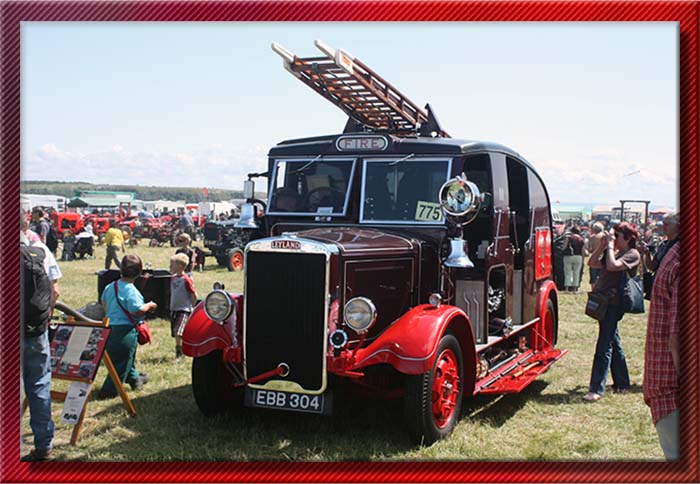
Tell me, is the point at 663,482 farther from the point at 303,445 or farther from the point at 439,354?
the point at 303,445

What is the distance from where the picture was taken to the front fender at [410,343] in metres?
5.18

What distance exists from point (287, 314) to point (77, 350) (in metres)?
1.84

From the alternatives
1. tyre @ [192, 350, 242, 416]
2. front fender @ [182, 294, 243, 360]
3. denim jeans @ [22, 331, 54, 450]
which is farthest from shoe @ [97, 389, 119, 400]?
denim jeans @ [22, 331, 54, 450]

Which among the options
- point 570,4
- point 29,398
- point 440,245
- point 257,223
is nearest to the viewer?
point 570,4

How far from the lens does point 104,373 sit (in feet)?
24.9

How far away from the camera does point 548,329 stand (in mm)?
8734

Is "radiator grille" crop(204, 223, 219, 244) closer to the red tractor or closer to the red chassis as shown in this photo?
the red tractor

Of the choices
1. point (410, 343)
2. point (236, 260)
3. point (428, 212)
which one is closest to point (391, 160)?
point (428, 212)

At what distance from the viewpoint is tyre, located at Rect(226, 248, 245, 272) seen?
20.3m

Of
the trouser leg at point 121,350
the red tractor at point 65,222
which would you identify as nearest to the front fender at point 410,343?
the trouser leg at point 121,350

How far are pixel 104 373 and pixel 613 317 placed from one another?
17.5 feet

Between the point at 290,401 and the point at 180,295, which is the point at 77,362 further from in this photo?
the point at 180,295

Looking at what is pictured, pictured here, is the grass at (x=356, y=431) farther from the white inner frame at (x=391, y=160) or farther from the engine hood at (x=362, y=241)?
the white inner frame at (x=391, y=160)

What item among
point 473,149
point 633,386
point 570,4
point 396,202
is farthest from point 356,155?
point 633,386
